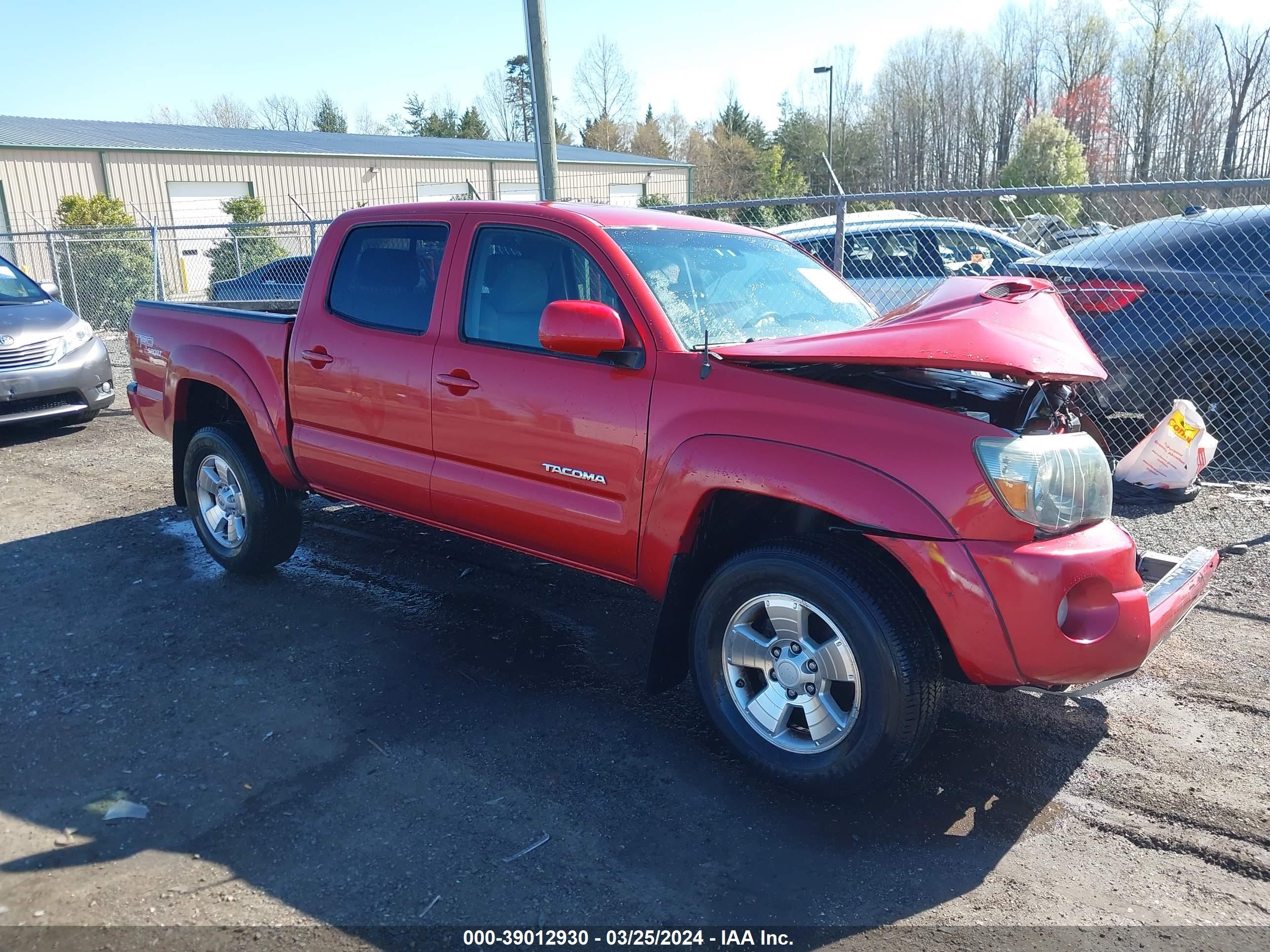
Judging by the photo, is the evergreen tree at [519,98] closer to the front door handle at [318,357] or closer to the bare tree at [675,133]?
the bare tree at [675,133]

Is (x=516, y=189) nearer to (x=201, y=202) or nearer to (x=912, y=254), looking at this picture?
(x=201, y=202)

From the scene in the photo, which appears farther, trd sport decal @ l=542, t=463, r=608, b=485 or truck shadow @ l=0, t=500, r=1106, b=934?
trd sport decal @ l=542, t=463, r=608, b=485

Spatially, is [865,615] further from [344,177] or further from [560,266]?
[344,177]

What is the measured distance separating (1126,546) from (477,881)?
2.30 metres

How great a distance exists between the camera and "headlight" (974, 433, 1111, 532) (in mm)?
2914

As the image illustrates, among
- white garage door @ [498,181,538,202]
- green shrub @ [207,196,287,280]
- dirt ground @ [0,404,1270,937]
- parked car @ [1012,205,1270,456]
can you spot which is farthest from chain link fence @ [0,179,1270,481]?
white garage door @ [498,181,538,202]

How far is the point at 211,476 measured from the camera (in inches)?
217

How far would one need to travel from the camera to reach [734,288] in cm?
407

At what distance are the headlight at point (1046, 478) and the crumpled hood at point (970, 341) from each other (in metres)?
0.22

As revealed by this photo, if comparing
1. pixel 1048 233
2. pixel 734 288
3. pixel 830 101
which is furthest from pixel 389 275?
pixel 830 101

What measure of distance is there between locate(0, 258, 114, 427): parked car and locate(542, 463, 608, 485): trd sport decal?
729 centimetres

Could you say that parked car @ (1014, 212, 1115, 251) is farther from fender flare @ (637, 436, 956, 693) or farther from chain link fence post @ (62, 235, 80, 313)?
chain link fence post @ (62, 235, 80, 313)

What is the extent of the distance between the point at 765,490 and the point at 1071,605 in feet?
3.34

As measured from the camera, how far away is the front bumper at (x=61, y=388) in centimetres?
877
